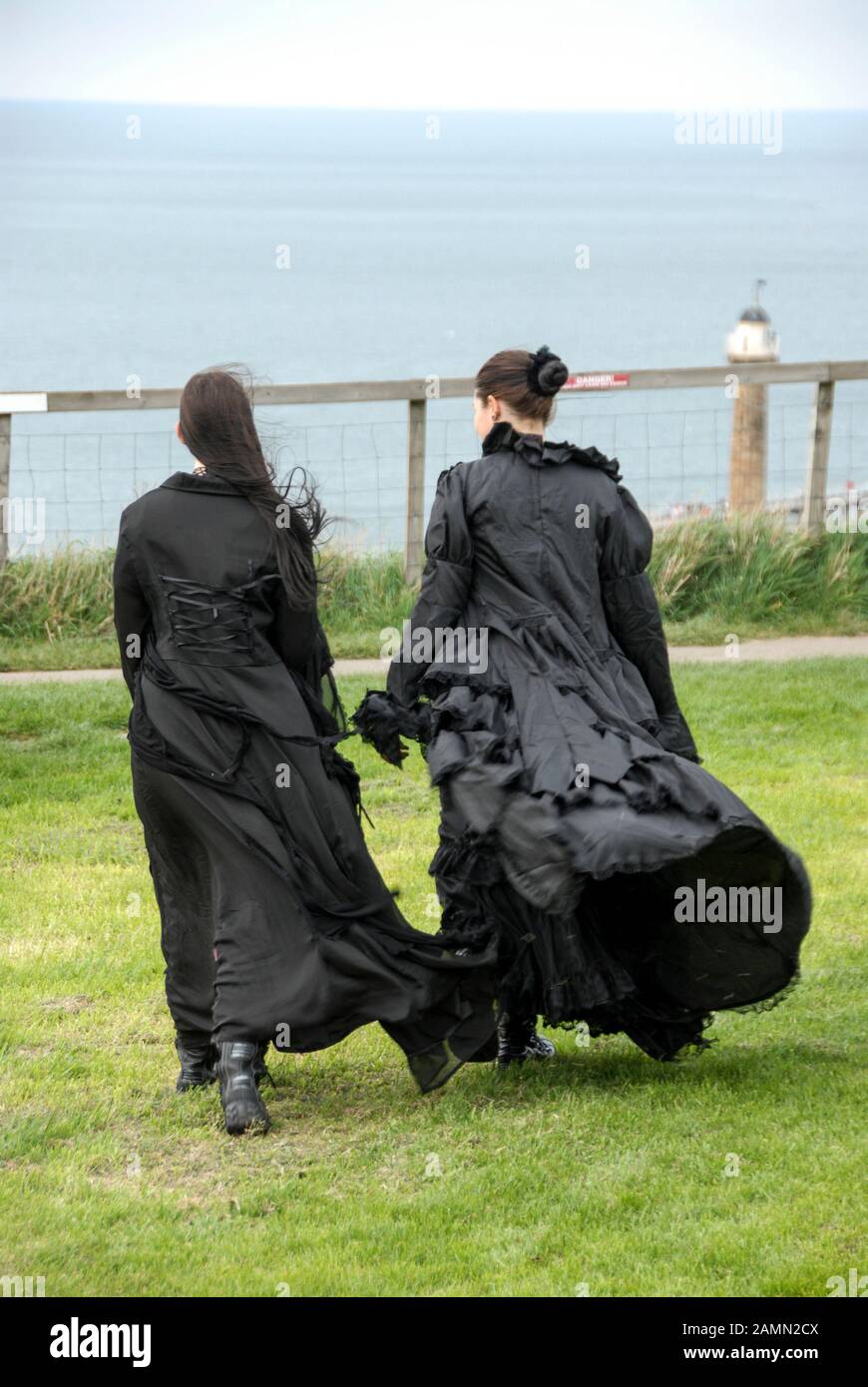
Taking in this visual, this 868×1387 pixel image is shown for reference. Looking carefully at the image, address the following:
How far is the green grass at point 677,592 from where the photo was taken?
10.6 m

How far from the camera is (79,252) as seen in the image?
324 ft

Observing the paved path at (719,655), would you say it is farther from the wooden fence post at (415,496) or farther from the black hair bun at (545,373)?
the black hair bun at (545,373)

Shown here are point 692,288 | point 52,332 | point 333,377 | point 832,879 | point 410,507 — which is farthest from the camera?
point 692,288

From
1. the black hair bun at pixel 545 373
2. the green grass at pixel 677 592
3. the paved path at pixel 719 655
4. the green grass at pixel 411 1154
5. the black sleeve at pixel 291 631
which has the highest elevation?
the black hair bun at pixel 545 373

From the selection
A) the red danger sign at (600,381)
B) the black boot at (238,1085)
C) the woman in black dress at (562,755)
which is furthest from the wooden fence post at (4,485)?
the black boot at (238,1085)

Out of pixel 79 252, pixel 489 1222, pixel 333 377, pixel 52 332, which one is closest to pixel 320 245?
pixel 79 252

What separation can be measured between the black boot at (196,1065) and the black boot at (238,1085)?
13.7 inches

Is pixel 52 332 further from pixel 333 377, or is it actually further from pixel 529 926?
pixel 529 926

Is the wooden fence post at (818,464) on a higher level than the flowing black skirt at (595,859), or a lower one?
higher

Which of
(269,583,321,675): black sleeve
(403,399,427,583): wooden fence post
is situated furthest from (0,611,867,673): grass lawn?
(269,583,321,675): black sleeve

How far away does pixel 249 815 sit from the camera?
472 centimetres

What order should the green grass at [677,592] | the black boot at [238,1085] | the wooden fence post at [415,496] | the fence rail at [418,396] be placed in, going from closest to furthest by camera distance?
1. the black boot at [238,1085]
2. the fence rail at [418,396]
3. the green grass at [677,592]
4. the wooden fence post at [415,496]

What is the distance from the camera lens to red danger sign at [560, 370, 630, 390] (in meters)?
11.1
